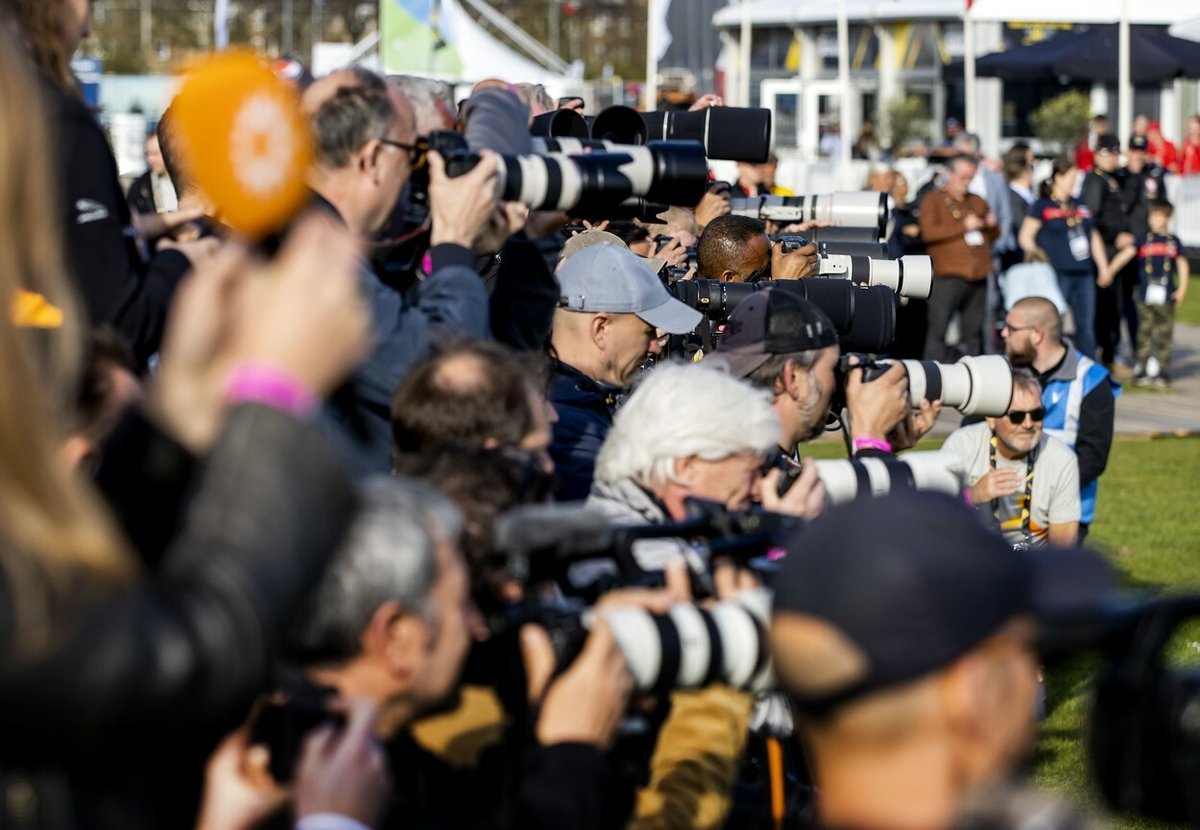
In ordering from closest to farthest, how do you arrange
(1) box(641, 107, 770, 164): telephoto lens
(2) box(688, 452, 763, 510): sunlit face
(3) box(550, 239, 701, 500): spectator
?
(2) box(688, 452, 763, 510): sunlit face
(3) box(550, 239, 701, 500): spectator
(1) box(641, 107, 770, 164): telephoto lens

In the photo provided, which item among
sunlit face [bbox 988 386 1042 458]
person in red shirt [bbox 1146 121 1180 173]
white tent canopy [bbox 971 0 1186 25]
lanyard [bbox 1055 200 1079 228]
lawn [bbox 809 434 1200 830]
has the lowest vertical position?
lawn [bbox 809 434 1200 830]

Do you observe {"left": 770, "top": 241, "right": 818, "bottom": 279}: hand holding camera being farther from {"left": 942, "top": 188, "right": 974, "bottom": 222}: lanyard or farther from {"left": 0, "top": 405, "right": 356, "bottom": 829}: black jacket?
{"left": 942, "top": 188, "right": 974, "bottom": 222}: lanyard

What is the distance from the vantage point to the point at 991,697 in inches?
86.8

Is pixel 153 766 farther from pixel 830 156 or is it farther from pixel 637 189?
pixel 830 156

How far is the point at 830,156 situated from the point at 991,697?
3506 cm

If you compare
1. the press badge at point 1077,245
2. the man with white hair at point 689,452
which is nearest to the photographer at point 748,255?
the man with white hair at point 689,452

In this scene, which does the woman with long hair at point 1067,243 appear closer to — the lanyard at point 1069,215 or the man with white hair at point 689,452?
the lanyard at point 1069,215

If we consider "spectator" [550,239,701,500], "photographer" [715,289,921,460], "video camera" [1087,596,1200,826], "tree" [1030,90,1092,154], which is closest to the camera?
"video camera" [1087,596,1200,826]

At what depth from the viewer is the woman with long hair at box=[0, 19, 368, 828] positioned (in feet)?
6.45

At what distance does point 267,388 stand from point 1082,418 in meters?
6.41

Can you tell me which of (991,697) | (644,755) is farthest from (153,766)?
(644,755)

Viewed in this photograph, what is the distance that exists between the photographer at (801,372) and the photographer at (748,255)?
1761 millimetres

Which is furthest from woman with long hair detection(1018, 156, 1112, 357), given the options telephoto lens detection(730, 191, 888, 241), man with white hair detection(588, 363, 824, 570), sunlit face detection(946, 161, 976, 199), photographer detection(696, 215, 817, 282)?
man with white hair detection(588, 363, 824, 570)

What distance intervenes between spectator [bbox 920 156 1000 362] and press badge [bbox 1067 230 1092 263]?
1.27 metres
